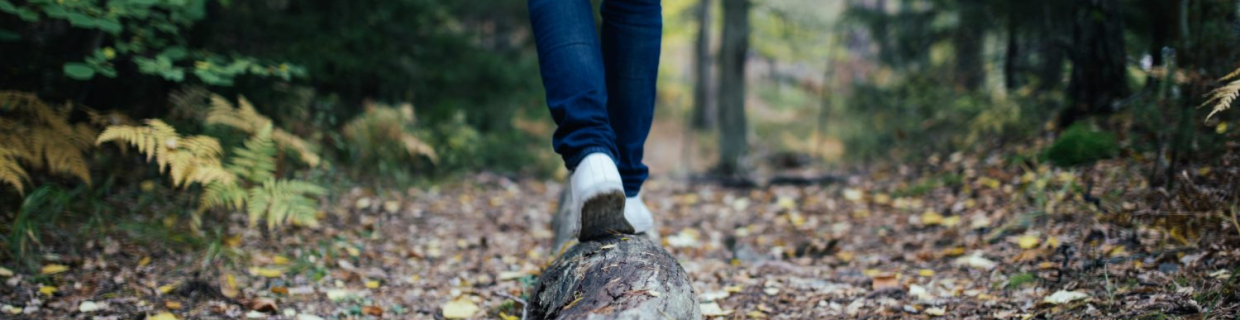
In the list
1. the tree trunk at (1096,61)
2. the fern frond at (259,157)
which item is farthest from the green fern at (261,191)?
the tree trunk at (1096,61)

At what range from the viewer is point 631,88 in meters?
1.86

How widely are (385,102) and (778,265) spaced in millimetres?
3549

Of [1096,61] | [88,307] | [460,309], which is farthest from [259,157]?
[1096,61]

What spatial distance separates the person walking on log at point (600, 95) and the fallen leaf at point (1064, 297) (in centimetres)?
110

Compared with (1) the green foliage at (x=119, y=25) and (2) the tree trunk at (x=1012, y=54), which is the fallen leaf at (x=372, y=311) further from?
(2) the tree trunk at (x=1012, y=54)

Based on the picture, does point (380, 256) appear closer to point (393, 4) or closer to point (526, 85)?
point (393, 4)

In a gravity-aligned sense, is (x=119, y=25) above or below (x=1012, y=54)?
below

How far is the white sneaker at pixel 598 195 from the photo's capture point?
158 centimetres

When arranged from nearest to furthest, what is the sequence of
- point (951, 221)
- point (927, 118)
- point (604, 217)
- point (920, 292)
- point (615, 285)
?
point (615, 285) < point (604, 217) < point (920, 292) < point (951, 221) < point (927, 118)

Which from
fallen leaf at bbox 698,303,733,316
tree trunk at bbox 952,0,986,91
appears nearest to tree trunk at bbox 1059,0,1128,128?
tree trunk at bbox 952,0,986,91

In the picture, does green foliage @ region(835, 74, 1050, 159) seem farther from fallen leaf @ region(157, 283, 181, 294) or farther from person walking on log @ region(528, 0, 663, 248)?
fallen leaf @ region(157, 283, 181, 294)

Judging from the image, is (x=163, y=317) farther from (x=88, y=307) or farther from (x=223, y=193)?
(x=223, y=193)

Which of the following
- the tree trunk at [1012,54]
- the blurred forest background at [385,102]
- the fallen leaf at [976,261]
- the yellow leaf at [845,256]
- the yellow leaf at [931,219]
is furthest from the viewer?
the tree trunk at [1012,54]

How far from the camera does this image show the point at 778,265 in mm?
2525
